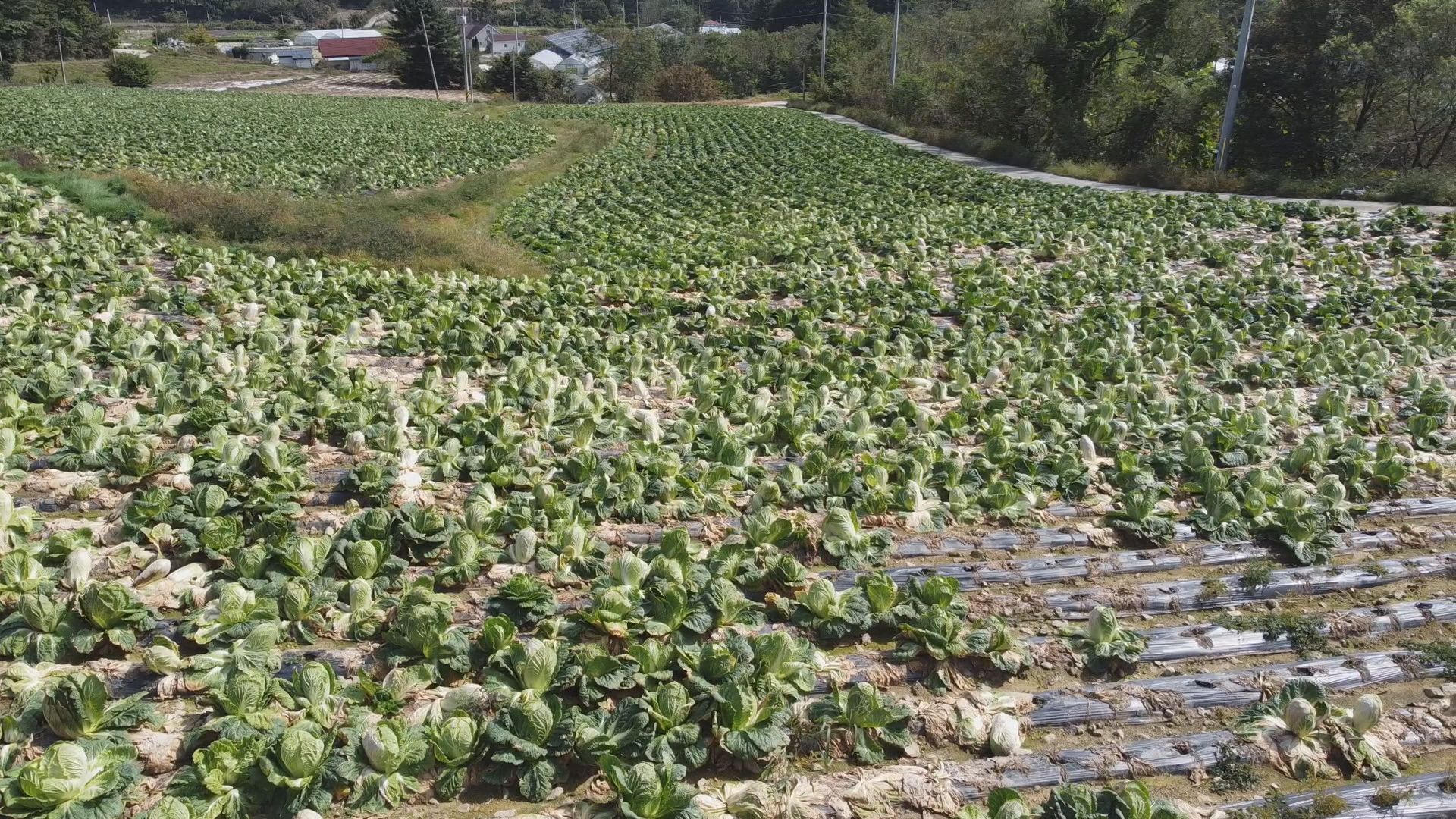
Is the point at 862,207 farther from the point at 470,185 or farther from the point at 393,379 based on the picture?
the point at 393,379

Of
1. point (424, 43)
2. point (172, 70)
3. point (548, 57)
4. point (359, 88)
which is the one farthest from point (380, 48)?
point (424, 43)

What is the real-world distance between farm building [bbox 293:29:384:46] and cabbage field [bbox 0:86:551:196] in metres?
58.8

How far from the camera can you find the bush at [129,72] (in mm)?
57156

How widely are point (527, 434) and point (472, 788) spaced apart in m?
2.97

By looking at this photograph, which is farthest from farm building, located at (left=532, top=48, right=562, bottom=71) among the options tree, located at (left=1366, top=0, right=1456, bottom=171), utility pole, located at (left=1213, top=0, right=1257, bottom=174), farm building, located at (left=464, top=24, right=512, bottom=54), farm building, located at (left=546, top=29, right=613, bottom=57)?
utility pole, located at (left=1213, top=0, right=1257, bottom=174)

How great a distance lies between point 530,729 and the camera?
3207 mm

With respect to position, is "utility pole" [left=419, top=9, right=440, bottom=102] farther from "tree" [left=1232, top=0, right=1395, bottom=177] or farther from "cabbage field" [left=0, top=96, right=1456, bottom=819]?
"cabbage field" [left=0, top=96, right=1456, bottom=819]

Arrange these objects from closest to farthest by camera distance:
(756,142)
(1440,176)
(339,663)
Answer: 1. (339,663)
2. (1440,176)
3. (756,142)

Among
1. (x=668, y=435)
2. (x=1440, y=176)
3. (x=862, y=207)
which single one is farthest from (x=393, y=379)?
(x=1440, y=176)

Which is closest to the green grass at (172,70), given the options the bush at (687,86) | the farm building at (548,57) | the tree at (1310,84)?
the farm building at (548,57)

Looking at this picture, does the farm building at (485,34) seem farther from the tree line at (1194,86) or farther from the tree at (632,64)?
the tree line at (1194,86)

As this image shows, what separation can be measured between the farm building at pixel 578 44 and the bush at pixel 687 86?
44.9ft

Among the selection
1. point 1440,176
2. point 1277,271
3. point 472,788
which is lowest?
point 472,788

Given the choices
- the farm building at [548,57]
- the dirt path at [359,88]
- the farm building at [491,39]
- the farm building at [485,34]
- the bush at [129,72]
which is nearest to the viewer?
the bush at [129,72]
